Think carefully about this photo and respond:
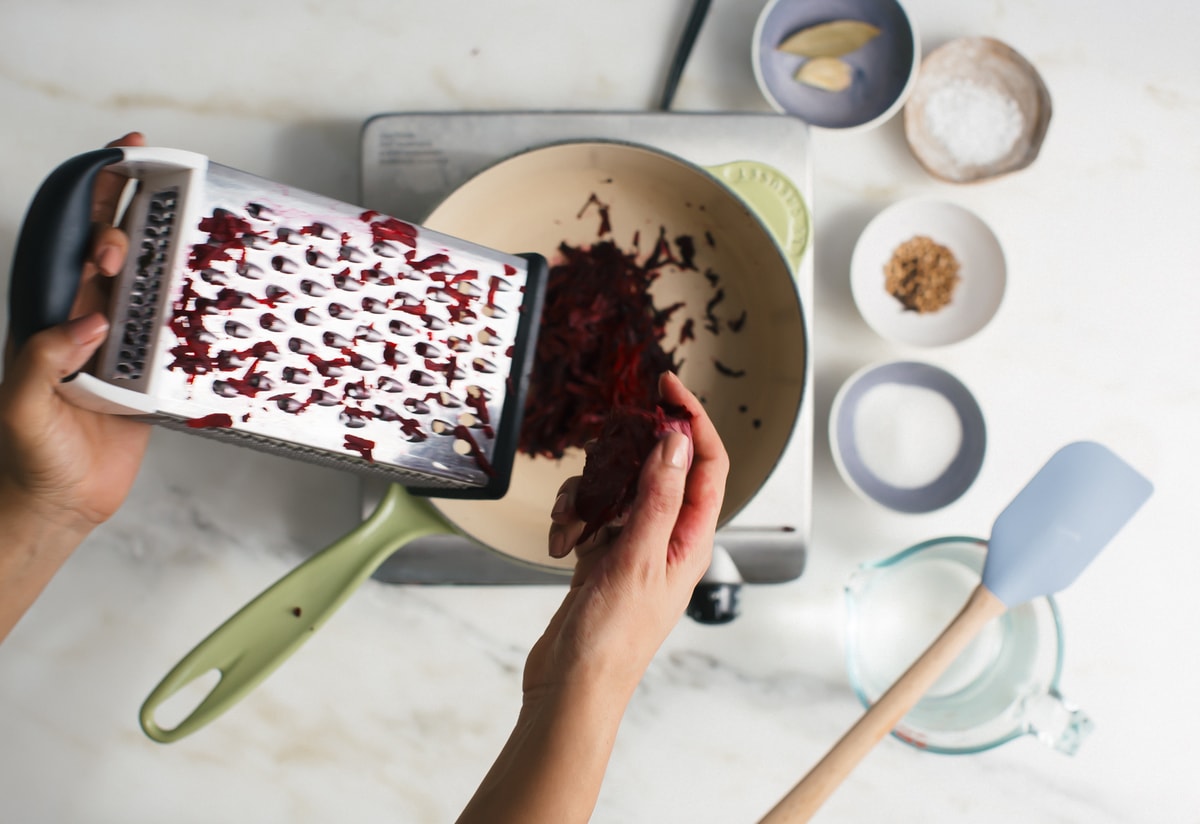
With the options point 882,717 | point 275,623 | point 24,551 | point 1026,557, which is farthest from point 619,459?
point 24,551

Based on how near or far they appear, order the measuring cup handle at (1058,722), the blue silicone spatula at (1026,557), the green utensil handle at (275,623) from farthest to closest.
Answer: the measuring cup handle at (1058,722)
the blue silicone spatula at (1026,557)
the green utensil handle at (275,623)

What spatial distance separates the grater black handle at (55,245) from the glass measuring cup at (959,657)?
116cm

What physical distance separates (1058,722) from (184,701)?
1.41 metres

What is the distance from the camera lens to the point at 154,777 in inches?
51.8

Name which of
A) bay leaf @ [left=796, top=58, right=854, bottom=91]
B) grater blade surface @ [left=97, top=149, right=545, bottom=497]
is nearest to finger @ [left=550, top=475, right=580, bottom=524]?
grater blade surface @ [left=97, top=149, right=545, bottom=497]

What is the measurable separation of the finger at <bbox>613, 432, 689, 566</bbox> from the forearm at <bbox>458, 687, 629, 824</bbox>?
143mm

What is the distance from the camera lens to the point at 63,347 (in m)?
0.82

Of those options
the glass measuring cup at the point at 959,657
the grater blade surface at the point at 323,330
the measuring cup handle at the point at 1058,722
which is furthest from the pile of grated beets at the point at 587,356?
the measuring cup handle at the point at 1058,722

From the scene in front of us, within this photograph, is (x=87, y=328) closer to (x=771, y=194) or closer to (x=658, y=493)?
(x=658, y=493)

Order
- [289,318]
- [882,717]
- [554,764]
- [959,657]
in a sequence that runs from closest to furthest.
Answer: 1. [554,764]
2. [289,318]
3. [882,717]
4. [959,657]

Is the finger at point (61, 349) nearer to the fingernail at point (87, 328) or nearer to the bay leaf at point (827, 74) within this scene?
the fingernail at point (87, 328)

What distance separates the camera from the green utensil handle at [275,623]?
1.03m

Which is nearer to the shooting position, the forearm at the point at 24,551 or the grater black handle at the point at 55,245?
the grater black handle at the point at 55,245

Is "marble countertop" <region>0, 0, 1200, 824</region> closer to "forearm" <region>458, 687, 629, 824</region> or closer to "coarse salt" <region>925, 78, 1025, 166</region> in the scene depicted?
"coarse salt" <region>925, 78, 1025, 166</region>
